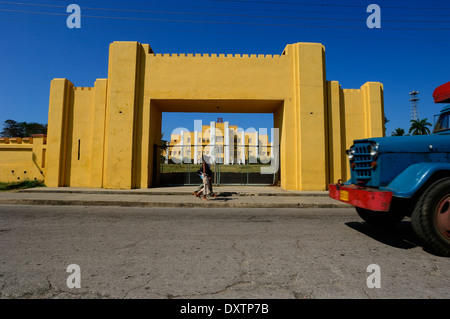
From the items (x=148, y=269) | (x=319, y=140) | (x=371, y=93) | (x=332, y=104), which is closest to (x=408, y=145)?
(x=148, y=269)

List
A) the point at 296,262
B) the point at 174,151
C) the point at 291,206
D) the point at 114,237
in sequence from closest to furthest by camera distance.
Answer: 1. the point at 296,262
2. the point at 114,237
3. the point at 291,206
4. the point at 174,151

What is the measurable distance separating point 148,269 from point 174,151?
69.8 meters

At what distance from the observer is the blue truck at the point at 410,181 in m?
3.29

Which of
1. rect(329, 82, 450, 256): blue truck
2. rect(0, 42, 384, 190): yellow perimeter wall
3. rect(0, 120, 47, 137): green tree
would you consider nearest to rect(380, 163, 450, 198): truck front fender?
rect(329, 82, 450, 256): blue truck

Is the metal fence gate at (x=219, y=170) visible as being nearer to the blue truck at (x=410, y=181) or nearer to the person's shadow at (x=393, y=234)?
the person's shadow at (x=393, y=234)

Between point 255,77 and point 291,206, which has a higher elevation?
point 255,77

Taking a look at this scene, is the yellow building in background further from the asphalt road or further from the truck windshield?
the truck windshield

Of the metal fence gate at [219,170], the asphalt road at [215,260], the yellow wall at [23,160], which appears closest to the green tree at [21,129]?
the metal fence gate at [219,170]

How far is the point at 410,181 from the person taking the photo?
344 cm

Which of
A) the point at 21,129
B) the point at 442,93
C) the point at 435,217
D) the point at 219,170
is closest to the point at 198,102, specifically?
the point at 219,170

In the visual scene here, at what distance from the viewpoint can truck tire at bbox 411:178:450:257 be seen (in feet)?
10.7

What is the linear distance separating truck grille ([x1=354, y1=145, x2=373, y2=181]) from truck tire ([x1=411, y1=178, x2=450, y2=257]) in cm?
87
